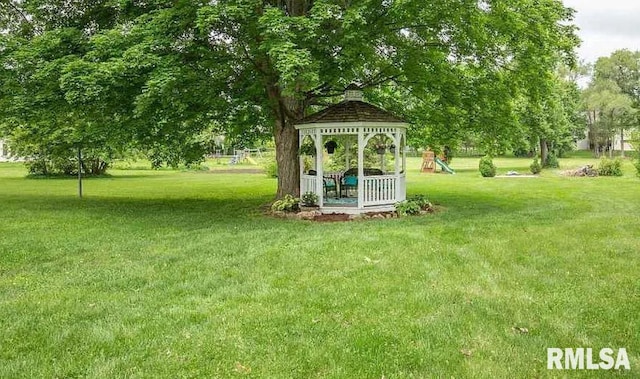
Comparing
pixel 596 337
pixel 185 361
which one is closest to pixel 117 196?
pixel 185 361

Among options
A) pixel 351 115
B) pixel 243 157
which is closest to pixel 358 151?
pixel 351 115

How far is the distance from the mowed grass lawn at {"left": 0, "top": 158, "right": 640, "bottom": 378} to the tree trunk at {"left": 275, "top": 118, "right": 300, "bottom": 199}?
260 centimetres

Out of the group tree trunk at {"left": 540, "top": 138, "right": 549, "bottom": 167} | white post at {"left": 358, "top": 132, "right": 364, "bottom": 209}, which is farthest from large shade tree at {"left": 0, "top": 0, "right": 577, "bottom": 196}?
tree trunk at {"left": 540, "top": 138, "right": 549, "bottom": 167}

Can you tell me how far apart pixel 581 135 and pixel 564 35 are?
3964 cm

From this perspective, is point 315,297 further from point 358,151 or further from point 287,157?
point 287,157

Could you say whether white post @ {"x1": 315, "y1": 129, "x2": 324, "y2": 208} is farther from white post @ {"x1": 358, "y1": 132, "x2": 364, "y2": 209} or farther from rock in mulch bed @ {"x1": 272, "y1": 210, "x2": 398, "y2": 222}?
white post @ {"x1": 358, "y1": 132, "x2": 364, "y2": 209}

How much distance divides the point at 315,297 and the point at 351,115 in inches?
288

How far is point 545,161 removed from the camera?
106ft

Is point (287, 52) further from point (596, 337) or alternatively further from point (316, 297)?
point (596, 337)

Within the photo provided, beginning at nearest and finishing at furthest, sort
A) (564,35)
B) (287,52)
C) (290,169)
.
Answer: (287,52) → (564,35) → (290,169)

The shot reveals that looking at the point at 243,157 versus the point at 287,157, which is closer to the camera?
the point at 287,157

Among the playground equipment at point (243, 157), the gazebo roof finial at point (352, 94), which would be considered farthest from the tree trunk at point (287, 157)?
the playground equipment at point (243, 157)

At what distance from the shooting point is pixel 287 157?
13.4m

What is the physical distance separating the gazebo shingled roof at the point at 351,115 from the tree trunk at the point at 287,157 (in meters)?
0.86
